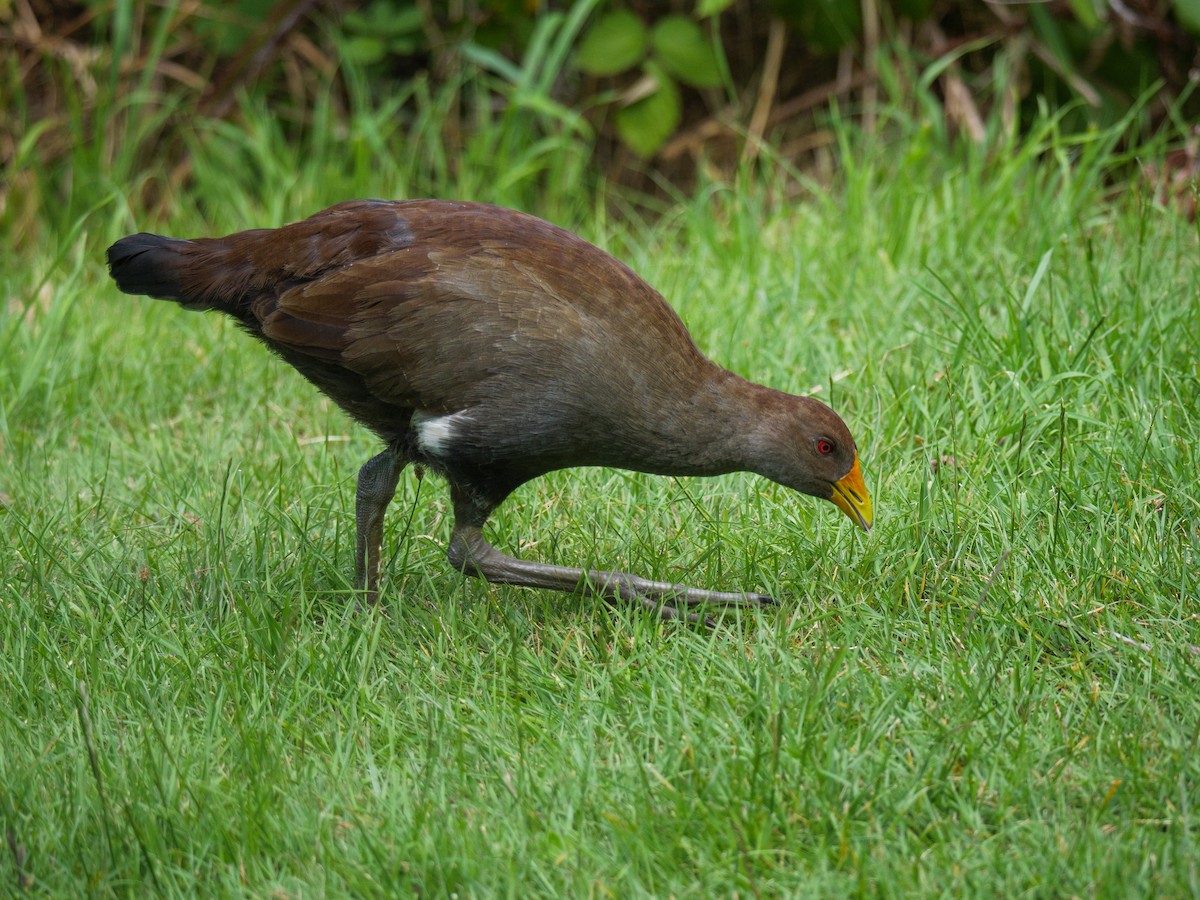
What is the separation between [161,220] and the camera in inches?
287

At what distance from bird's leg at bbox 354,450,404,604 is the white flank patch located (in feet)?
0.81

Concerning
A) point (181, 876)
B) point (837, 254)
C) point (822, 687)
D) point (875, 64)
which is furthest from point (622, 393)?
point (875, 64)

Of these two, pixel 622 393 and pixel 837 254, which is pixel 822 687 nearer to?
pixel 622 393

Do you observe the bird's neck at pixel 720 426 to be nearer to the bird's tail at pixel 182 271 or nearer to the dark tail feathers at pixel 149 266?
the bird's tail at pixel 182 271

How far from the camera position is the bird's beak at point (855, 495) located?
379 centimetres

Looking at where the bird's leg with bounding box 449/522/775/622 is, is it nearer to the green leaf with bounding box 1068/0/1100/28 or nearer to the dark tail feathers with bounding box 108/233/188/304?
the dark tail feathers with bounding box 108/233/188/304

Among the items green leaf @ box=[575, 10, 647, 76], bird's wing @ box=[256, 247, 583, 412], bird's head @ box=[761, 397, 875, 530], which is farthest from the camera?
green leaf @ box=[575, 10, 647, 76]

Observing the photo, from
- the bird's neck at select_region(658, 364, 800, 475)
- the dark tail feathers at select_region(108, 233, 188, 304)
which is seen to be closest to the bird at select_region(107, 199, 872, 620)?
the bird's neck at select_region(658, 364, 800, 475)

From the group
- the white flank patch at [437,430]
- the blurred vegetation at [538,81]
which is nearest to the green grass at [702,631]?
the white flank patch at [437,430]

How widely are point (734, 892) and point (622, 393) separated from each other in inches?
56.7

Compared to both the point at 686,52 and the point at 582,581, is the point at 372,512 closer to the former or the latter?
the point at 582,581

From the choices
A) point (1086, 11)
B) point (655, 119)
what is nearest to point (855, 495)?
point (1086, 11)

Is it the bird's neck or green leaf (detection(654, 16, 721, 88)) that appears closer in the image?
the bird's neck

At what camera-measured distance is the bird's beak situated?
12.4 feet
